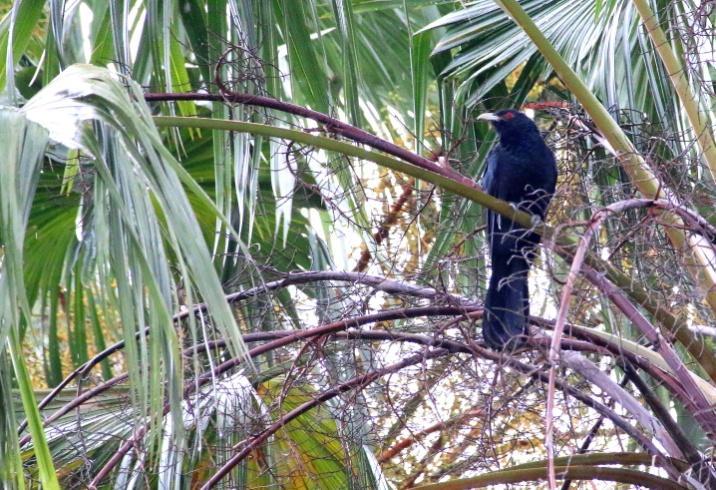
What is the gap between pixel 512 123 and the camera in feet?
12.3

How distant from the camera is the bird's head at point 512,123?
372 cm

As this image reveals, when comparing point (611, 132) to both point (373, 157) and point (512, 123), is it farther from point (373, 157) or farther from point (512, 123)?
point (512, 123)

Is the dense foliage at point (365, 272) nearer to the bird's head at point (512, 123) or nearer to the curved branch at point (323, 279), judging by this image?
the curved branch at point (323, 279)

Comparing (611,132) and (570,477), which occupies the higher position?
(611,132)

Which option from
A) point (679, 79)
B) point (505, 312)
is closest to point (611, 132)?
point (679, 79)

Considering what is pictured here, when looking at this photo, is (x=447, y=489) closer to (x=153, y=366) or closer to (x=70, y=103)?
(x=153, y=366)

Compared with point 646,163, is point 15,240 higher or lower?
higher

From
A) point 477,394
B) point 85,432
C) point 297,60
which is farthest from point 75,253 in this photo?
point 477,394

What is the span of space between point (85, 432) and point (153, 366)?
1.64m

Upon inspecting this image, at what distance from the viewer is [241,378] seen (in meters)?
3.22

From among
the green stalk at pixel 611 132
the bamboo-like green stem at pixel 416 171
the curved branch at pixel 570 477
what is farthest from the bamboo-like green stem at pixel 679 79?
the curved branch at pixel 570 477

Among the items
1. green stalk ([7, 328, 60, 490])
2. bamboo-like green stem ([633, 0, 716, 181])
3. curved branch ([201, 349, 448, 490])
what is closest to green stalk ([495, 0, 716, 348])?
bamboo-like green stem ([633, 0, 716, 181])

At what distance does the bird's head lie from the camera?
372cm

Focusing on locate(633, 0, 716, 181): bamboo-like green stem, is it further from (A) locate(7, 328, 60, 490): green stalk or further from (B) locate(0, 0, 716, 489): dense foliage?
(A) locate(7, 328, 60, 490): green stalk
